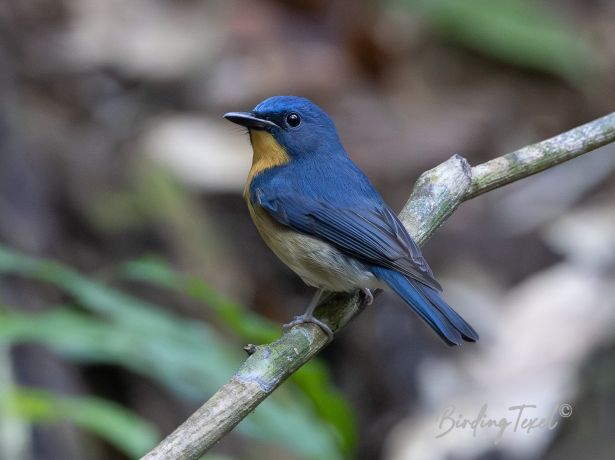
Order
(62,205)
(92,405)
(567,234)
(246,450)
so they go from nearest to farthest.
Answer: (92,405) → (246,450) → (62,205) → (567,234)

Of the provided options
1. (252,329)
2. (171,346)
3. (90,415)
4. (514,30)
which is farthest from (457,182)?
(514,30)

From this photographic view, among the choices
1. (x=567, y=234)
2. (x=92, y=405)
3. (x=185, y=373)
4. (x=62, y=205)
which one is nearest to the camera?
(x=92, y=405)

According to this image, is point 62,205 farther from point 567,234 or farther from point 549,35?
point 549,35

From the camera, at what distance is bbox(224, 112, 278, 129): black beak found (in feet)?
12.0

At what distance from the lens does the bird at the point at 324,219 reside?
3412 millimetres

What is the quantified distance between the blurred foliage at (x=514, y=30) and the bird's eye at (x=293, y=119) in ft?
13.4

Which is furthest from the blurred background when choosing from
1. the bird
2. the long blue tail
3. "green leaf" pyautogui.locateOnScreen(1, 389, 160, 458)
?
the long blue tail

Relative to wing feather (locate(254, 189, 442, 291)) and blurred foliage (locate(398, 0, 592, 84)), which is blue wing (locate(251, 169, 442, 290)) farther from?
blurred foliage (locate(398, 0, 592, 84))

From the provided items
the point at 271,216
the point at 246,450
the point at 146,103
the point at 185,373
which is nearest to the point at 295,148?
the point at 271,216

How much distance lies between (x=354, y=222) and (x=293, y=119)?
0.53 meters

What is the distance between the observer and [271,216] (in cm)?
374

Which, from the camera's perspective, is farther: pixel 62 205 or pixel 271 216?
pixel 62 205

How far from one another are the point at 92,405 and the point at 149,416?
5.61 ft

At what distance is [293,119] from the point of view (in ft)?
12.7
